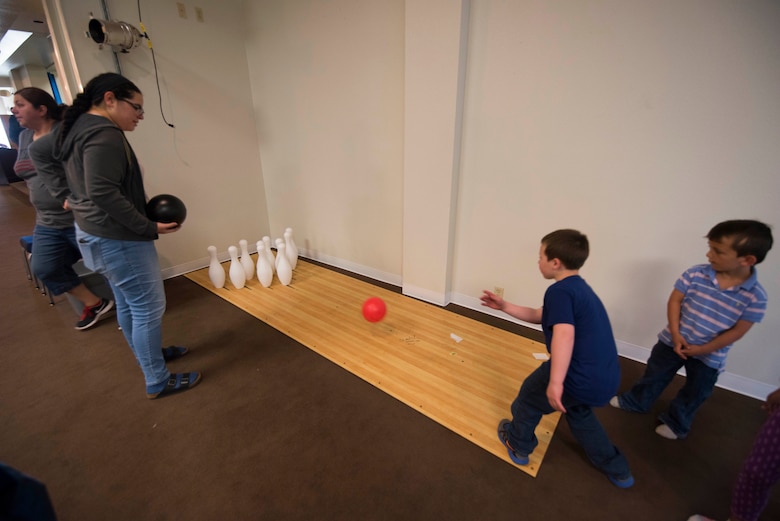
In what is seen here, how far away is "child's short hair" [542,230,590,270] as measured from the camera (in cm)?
111

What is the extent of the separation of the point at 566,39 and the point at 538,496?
220cm

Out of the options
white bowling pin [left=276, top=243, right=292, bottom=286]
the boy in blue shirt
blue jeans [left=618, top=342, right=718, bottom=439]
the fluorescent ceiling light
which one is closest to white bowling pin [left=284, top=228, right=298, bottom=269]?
white bowling pin [left=276, top=243, right=292, bottom=286]

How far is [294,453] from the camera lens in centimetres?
143

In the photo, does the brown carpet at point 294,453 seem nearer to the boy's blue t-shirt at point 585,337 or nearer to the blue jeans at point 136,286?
the blue jeans at point 136,286

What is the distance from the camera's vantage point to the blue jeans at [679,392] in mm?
1390

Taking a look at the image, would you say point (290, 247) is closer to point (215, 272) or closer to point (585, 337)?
point (215, 272)

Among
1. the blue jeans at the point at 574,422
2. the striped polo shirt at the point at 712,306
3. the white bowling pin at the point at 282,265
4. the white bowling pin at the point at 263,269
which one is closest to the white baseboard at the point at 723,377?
the striped polo shirt at the point at 712,306

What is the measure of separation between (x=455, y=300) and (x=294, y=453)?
164 cm

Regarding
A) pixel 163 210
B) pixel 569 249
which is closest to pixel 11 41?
pixel 163 210

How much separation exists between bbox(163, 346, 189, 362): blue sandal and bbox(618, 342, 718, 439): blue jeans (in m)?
2.53

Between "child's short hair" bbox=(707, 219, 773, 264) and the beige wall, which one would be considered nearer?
"child's short hair" bbox=(707, 219, 773, 264)

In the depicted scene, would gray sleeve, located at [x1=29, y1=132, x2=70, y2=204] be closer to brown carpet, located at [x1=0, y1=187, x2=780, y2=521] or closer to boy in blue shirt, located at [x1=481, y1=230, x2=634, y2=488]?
brown carpet, located at [x1=0, y1=187, x2=780, y2=521]

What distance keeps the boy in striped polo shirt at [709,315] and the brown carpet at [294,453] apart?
0.73 ft

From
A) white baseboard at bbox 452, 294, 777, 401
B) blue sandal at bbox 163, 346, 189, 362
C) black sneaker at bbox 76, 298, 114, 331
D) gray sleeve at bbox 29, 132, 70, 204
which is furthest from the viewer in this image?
black sneaker at bbox 76, 298, 114, 331
